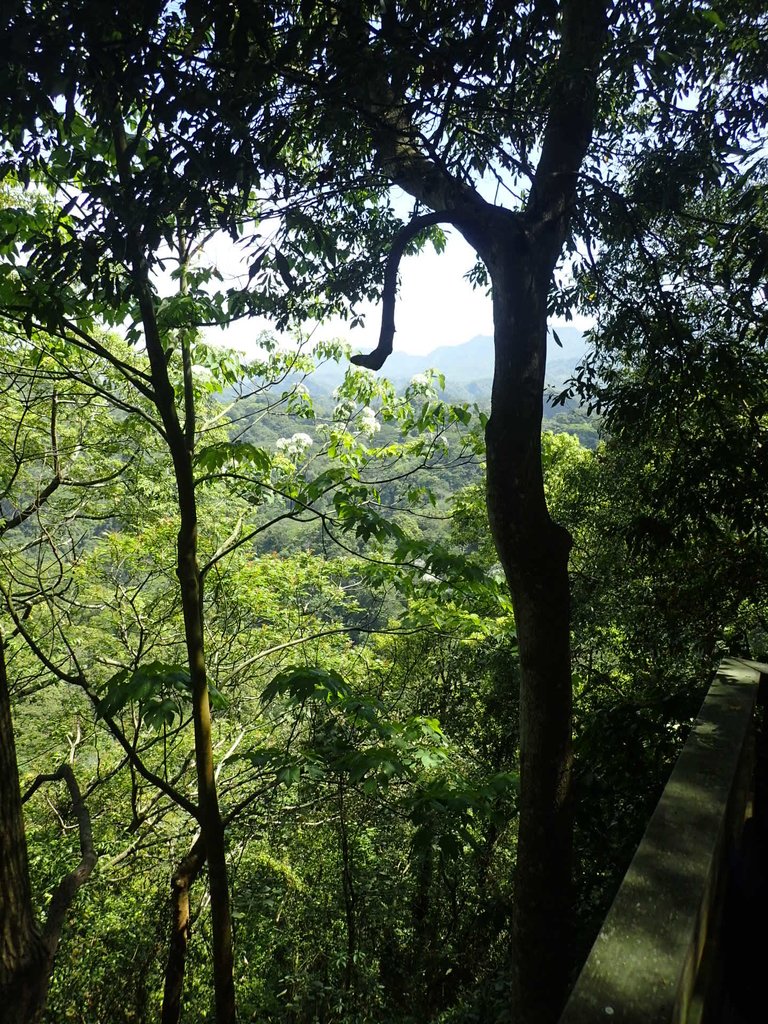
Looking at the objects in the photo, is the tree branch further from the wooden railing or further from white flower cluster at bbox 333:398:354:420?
the wooden railing

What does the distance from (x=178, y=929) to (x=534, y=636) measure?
8.26 feet

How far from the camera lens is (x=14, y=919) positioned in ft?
7.11

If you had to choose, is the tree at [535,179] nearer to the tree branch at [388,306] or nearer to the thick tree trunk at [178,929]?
the tree branch at [388,306]

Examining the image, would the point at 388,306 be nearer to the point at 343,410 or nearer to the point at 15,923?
the point at 343,410

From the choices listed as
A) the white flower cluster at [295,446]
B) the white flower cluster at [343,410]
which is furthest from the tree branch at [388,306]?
the white flower cluster at [295,446]

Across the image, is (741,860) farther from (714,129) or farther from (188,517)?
(714,129)

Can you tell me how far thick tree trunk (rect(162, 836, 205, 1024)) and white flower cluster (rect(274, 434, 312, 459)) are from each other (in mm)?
3409

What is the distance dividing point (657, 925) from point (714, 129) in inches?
137

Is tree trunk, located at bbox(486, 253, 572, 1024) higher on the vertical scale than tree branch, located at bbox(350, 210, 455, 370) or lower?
lower

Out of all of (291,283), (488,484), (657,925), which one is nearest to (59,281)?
(291,283)

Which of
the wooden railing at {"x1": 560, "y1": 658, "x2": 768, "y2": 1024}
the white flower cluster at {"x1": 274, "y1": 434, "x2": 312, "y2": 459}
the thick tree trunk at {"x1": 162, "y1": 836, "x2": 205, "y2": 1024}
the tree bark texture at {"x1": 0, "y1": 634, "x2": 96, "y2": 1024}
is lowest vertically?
the thick tree trunk at {"x1": 162, "y1": 836, "x2": 205, "y2": 1024}

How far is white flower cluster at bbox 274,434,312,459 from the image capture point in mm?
5737

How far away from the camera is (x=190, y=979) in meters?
7.95

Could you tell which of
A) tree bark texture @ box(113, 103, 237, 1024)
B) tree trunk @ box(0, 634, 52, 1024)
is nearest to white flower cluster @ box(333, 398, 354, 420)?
tree bark texture @ box(113, 103, 237, 1024)
